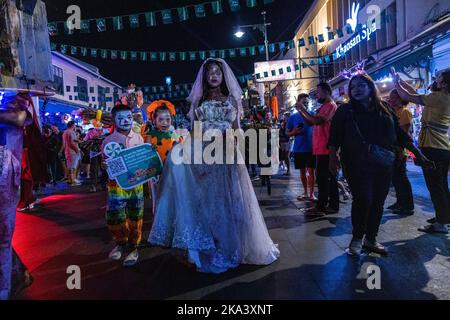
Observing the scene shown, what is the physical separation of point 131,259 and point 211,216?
1074 millimetres

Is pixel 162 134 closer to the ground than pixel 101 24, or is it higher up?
closer to the ground

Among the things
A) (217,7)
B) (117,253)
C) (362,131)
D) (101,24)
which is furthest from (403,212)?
(101,24)

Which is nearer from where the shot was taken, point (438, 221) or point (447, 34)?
point (438, 221)

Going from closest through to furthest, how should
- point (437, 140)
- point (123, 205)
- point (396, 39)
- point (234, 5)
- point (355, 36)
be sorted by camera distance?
point (123, 205), point (437, 140), point (234, 5), point (396, 39), point (355, 36)

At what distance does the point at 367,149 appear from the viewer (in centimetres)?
379

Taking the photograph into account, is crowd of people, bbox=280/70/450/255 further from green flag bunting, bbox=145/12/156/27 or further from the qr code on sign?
green flag bunting, bbox=145/12/156/27

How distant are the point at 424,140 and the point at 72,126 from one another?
34.0 ft

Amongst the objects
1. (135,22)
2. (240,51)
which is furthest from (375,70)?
(135,22)

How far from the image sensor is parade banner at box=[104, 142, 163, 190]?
12.9 ft

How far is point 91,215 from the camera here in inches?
275

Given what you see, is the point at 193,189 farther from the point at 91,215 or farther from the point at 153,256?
the point at 91,215

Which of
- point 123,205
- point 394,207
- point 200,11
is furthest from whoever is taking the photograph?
point 200,11

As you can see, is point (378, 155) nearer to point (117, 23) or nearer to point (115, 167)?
point (115, 167)

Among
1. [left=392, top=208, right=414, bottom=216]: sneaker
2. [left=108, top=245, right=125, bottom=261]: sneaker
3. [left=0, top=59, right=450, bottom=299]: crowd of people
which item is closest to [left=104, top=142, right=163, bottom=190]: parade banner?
[left=0, top=59, right=450, bottom=299]: crowd of people
